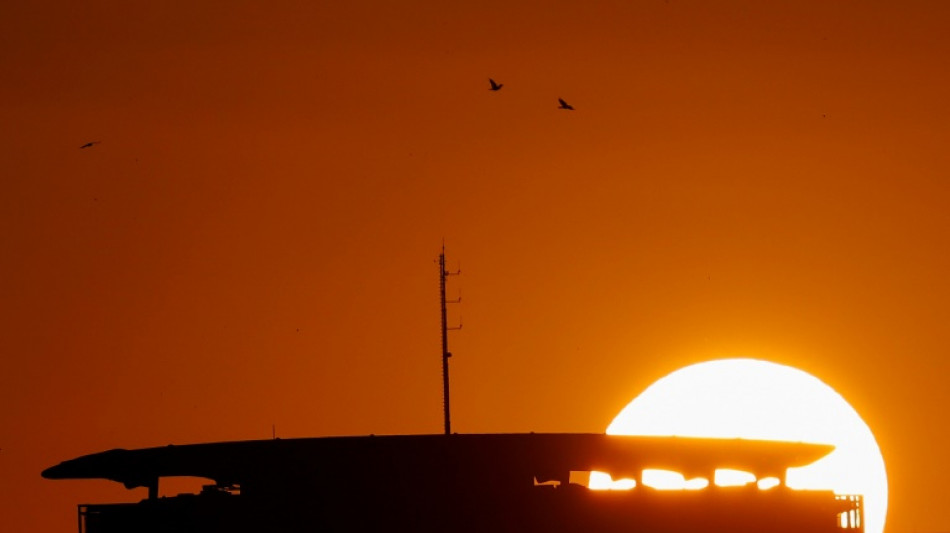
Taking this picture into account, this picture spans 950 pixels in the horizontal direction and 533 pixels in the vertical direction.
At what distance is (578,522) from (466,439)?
14.3ft

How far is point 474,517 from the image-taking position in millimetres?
76125

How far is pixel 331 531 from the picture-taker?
250 feet

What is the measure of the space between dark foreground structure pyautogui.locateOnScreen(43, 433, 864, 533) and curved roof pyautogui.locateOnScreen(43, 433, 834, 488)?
32 mm

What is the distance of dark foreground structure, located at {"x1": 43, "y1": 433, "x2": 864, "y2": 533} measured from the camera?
76.3 m

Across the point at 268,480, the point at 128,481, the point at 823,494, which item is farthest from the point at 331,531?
the point at 823,494

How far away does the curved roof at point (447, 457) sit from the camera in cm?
7656

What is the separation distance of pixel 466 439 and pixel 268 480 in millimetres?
6692

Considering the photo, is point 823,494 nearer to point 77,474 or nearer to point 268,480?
point 268,480

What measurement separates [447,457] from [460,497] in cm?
133

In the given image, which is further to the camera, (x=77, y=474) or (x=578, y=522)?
(x=77, y=474)

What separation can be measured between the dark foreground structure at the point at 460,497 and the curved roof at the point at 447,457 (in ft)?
0.11

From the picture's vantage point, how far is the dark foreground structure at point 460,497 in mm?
76312

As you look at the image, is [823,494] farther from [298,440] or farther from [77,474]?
[77,474]

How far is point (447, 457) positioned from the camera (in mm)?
76562
